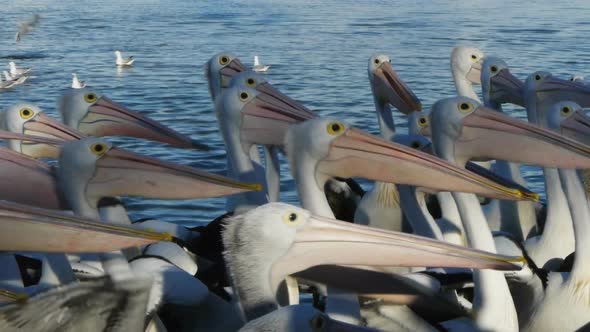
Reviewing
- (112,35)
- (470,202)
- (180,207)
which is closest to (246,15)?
(112,35)

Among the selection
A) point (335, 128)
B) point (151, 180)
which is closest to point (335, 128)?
point (335, 128)

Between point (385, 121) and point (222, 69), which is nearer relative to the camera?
point (385, 121)

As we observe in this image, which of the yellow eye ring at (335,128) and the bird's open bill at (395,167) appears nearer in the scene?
the bird's open bill at (395,167)

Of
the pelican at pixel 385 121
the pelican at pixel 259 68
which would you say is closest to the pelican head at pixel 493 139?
the pelican at pixel 385 121

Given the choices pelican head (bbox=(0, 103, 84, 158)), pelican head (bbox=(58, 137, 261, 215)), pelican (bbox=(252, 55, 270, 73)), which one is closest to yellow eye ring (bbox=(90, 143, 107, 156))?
pelican head (bbox=(58, 137, 261, 215))

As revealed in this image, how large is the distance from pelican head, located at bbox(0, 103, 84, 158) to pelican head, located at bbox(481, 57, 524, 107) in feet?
8.93

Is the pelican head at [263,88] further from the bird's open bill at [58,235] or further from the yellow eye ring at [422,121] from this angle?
the bird's open bill at [58,235]

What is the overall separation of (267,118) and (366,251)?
2.56 m

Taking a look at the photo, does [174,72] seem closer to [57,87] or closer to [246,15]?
[57,87]

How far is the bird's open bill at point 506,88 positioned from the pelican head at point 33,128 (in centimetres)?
274

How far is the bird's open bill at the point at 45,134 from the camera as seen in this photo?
6695mm

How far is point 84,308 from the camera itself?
359 centimetres

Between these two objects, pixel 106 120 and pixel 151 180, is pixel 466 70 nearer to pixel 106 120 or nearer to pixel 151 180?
pixel 106 120

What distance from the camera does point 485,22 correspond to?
2194 cm
